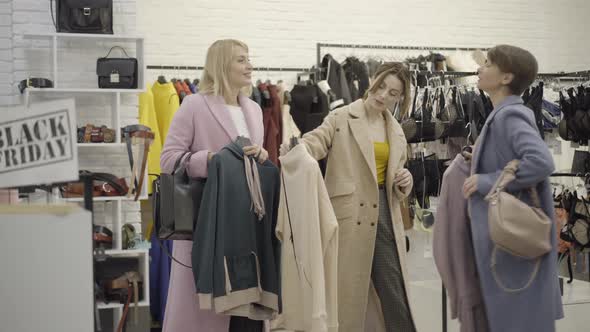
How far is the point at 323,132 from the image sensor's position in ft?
12.5

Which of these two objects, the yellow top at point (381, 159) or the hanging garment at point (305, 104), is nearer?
the yellow top at point (381, 159)

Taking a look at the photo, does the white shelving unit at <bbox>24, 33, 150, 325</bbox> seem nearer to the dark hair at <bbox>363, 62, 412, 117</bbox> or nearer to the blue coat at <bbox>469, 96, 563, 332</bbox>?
the dark hair at <bbox>363, 62, 412, 117</bbox>

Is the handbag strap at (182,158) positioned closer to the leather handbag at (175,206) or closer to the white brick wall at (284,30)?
the leather handbag at (175,206)

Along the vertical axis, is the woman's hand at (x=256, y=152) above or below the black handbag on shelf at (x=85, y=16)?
below

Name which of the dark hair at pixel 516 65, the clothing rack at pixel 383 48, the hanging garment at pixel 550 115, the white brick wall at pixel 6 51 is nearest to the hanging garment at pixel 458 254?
the dark hair at pixel 516 65

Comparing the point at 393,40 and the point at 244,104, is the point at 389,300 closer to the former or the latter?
the point at 244,104

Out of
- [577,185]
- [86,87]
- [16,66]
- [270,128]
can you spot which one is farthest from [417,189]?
[16,66]

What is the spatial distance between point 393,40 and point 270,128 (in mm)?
2078

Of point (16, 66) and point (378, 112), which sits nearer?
point (378, 112)

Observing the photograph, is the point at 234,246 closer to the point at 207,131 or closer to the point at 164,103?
the point at 207,131

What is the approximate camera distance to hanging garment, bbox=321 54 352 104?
21.5 ft

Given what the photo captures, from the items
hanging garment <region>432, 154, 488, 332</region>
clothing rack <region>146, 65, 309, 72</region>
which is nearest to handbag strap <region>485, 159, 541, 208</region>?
hanging garment <region>432, 154, 488, 332</region>

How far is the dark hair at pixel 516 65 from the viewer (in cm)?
342

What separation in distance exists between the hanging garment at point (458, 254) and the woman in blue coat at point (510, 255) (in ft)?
0.43
